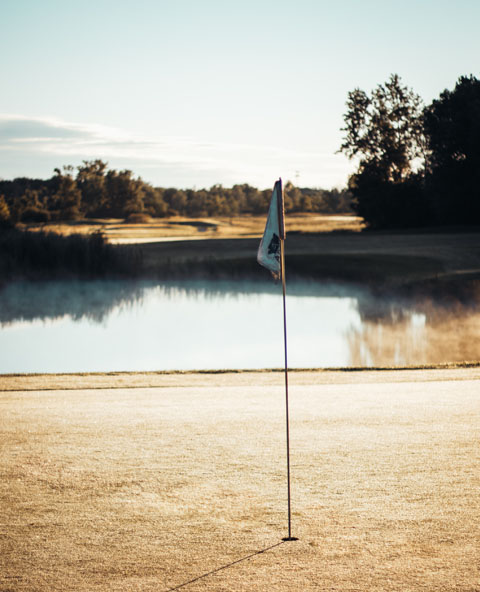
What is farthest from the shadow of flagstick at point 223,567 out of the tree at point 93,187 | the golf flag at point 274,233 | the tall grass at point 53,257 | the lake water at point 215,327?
the tree at point 93,187

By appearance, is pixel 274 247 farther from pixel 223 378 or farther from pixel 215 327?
pixel 215 327

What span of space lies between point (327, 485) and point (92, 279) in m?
27.3

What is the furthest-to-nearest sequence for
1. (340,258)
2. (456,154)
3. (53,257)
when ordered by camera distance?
(456,154), (340,258), (53,257)

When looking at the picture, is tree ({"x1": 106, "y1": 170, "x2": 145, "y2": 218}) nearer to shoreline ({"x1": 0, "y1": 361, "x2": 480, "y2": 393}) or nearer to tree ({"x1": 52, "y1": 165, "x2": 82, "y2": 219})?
tree ({"x1": 52, "y1": 165, "x2": 82, "y2": 219})

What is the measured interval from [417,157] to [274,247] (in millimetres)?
55327

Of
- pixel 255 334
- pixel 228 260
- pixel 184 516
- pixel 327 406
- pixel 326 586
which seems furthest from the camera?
pixel 228 260

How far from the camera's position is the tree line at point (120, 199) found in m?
59.8

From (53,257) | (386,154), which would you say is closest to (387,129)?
(386,154)

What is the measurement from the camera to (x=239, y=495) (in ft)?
14.5

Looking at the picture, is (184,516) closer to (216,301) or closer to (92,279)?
(216,301)

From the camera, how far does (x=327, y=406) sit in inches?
286

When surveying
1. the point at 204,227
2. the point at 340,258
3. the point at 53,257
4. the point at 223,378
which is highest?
the point at 204,227

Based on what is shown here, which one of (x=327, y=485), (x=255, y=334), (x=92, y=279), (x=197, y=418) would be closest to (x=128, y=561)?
(x=327, y=485)

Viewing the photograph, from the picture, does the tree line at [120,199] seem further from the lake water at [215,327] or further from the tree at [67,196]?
the lake water at [215,327]
